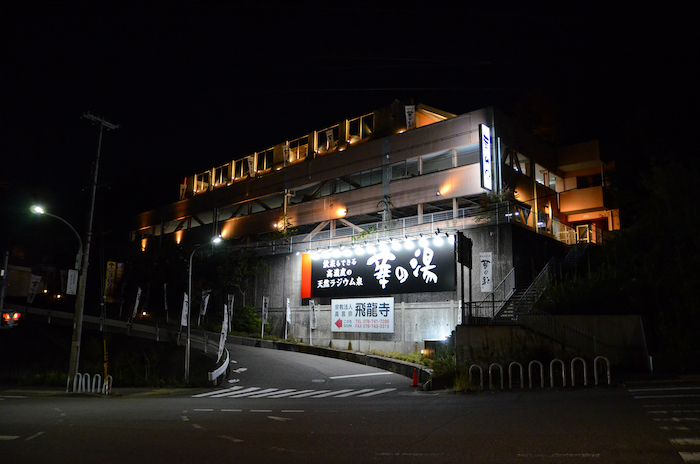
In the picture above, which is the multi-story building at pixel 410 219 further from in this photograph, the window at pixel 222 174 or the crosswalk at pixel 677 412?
the crosswalk at pixel 677 412

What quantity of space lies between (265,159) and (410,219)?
22.2 metres

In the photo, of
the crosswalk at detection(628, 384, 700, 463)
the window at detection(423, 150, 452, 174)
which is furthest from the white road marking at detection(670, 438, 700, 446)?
the window at detection(423, 150, 452, 174)

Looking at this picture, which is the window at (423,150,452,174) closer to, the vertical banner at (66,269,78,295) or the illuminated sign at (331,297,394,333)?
the illuminated sign at (331,297,394,333)

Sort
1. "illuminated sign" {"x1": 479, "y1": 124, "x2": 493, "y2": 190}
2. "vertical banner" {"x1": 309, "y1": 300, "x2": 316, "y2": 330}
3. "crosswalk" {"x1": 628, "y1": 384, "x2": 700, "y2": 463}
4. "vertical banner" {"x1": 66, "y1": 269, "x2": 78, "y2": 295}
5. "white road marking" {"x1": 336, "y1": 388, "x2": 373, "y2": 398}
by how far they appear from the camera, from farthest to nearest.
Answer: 1. "vertical banner" {"x1": 309, "y1": 300, "x2": 316, "y2": 330}
2. "illuminated sign" {"x1": 479, "y1": 124, "x2": 493, "y2": 190}
3. "vertical banner" {"x1": 66, "y1": 269, "x2": 78, "y2": 295}
4. "white road marking" {"x1": 336, "y1": 388, "x2": 373, "y2": 398}
5. "crosswalk" {"x1": 628, "y1": 384, "x2": 700, "y2": 463}

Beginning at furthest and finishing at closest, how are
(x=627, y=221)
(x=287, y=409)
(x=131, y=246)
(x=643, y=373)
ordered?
(x=131, y=246)
(x=627, y=221)
(x=643, y=373)
(x=287, y=409)

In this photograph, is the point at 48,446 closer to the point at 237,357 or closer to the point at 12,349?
the point at 237,357

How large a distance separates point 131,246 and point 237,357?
28.6 meters

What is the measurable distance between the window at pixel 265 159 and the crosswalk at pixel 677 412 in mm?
41949

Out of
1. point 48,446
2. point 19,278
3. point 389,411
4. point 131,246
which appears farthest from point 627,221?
point 19,278

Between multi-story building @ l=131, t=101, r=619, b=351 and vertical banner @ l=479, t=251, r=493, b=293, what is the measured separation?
6 cm

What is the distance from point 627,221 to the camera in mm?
37906

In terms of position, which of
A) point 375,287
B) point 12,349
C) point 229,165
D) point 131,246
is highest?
point 229,165

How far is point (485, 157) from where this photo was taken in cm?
3138

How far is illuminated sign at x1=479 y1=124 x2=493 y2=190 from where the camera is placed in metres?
30.8
